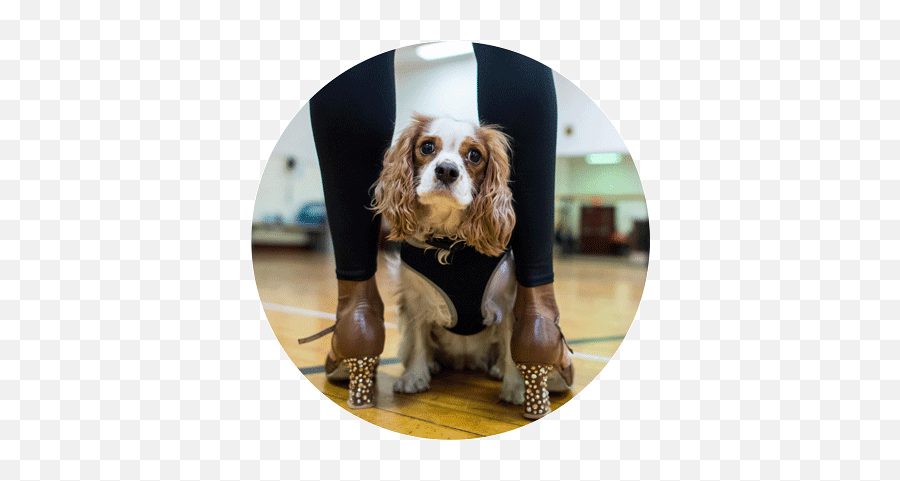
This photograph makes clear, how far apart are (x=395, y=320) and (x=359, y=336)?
0.56 ft

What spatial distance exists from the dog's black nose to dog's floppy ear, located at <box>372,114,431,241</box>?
8cm

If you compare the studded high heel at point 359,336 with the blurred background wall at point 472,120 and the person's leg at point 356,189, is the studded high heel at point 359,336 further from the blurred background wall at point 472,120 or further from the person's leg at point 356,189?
the blurred background wall at point 472,120

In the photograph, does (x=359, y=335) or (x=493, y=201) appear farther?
(x=359, y=335)

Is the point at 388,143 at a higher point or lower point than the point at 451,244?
higher

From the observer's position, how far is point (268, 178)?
1504 millimetres

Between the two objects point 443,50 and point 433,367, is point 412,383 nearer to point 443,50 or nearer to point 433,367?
point 433,367

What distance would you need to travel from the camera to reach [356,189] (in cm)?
144

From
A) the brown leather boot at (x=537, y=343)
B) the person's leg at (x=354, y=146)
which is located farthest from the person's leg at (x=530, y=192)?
the person's leg at (x=354, y=146)

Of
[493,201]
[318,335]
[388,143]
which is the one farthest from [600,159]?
[318,335]

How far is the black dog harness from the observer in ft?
4.62

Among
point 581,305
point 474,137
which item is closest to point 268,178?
point 474,137

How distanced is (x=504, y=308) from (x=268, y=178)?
77 cm

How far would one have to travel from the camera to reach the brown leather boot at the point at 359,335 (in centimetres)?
145

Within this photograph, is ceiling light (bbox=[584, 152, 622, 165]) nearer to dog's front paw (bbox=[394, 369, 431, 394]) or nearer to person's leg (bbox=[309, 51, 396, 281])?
person's leg (bbox=[309, 51, 396, 281])
